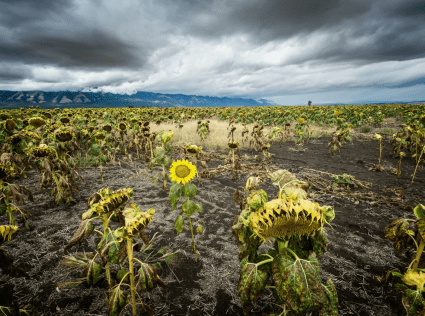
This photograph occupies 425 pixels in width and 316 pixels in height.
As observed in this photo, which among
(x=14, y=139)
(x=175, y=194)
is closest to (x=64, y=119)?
(x=14, y=139)

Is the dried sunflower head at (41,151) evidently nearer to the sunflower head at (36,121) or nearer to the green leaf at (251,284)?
the sunflower head at (36,121)

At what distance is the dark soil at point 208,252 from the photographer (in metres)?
2.12

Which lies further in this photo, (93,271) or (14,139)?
(14,139)

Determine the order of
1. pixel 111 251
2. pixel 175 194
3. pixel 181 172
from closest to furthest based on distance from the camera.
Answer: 1. pixel 111 251
2. pixel 175 194
3. pixel 181 172

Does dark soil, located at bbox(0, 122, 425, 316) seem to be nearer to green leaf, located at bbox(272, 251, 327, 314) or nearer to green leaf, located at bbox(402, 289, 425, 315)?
green leaf, located at bbox(402, 289, 425, 315)

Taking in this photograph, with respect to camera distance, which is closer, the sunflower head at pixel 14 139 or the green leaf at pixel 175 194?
the green leaf at pixel 175 194

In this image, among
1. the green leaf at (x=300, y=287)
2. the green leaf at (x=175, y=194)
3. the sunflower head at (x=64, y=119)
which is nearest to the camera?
the green leaf at (x=300, y=287)

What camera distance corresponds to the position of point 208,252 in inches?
115

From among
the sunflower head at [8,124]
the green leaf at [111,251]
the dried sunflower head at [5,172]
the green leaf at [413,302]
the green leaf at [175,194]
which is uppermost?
the sunflower head at [8,124]

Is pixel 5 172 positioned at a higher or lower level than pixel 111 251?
higher

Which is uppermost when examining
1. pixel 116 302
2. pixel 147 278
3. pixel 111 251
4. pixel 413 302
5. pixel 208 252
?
pixel 111 251

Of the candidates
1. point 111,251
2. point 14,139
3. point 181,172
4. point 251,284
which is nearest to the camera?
point 251,284

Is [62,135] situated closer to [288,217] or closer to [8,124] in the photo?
[8,124]

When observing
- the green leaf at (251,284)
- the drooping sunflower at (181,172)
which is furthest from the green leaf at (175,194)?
the green leaf at (251,284)
